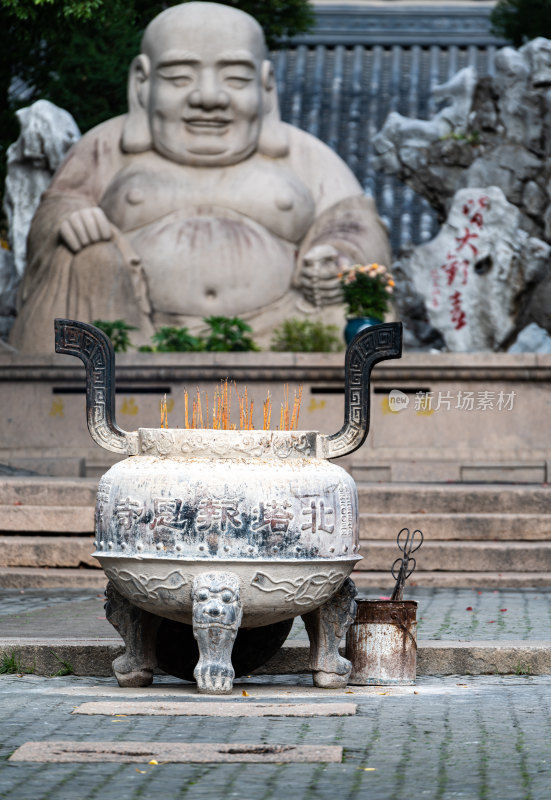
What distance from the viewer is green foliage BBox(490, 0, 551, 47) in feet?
65.7

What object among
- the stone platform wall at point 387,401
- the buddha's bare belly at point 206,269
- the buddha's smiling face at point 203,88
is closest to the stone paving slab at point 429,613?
the stone platform wall at point 387,401

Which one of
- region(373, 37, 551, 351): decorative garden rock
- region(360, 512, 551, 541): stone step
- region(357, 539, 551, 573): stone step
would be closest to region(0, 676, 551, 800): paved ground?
region(357, 539, 551, 573): stone step

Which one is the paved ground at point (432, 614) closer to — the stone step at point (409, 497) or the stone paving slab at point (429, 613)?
the stone paving slab at point (429, 613)

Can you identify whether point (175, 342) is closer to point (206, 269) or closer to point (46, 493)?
point (206, 269)

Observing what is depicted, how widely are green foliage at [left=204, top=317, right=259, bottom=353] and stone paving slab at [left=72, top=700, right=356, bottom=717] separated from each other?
22.5ft

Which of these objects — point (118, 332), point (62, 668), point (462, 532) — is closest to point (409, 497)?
point (462, 532)

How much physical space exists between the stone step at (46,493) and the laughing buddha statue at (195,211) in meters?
3.13

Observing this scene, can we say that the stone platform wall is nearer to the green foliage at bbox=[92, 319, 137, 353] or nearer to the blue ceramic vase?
the green foliage at bbox=[92, 319, 137, 353]

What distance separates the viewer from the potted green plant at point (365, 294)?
11641 millimetres

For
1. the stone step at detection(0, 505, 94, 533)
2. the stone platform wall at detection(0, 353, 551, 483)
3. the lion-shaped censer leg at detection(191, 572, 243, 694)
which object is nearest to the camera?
the lion-shaped censer leg at detection(191, 572, 243, 694)

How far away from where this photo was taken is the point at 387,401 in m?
11.1

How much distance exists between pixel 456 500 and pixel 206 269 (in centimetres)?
401

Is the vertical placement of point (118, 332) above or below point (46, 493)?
above

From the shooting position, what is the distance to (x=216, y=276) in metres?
12.3
